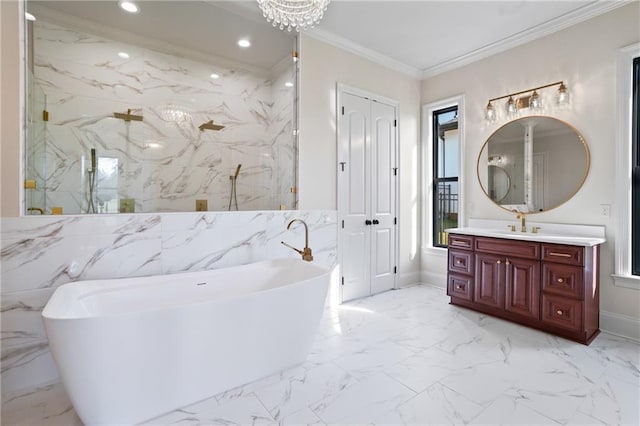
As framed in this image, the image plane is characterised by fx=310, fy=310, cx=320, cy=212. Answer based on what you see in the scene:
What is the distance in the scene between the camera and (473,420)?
170cm

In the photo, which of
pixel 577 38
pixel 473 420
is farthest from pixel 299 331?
pixel 577 38

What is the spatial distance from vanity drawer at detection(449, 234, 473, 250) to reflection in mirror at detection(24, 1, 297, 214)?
72.6 inches

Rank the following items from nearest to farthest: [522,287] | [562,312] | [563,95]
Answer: [562,312] → [522,287] → [563,95]

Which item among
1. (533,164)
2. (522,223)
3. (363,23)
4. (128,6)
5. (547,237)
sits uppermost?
(363,23)

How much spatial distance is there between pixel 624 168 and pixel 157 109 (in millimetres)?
4343

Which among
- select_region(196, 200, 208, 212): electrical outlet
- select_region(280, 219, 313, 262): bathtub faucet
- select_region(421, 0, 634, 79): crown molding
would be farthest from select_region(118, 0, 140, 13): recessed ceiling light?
select_region(421, 0, 634, 79): crown molding

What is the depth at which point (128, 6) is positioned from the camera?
2.77 metres

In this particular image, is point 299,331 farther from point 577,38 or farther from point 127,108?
point 577,38

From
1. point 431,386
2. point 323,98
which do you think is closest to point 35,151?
point 323,98

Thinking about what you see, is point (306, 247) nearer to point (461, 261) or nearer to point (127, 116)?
point (461, 261)

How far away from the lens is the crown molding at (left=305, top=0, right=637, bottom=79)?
9.37 feet

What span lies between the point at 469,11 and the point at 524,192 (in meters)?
1.93

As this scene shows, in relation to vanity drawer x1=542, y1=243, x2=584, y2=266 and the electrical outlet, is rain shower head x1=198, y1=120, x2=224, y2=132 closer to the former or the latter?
the electrical outlet

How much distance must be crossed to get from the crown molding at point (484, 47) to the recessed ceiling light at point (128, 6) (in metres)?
1.62
